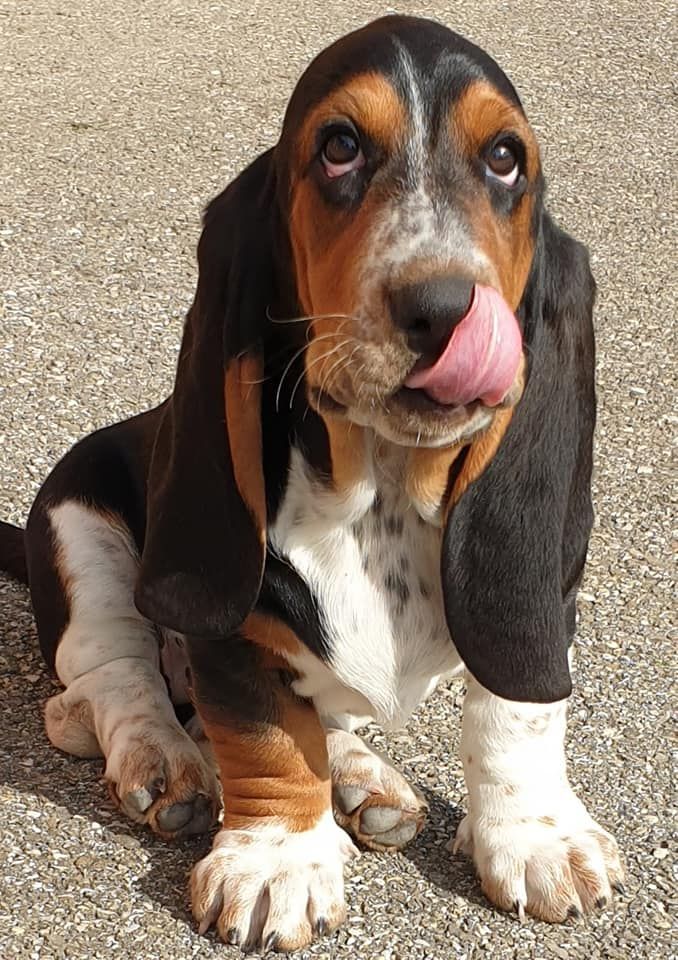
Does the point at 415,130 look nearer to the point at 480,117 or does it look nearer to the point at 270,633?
the point at 480,117

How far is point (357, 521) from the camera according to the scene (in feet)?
10.8

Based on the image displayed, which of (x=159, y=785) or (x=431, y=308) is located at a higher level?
(x=431, y=308)

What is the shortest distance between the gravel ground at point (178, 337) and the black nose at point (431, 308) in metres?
1.33

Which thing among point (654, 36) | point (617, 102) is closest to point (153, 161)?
point (617, 102)

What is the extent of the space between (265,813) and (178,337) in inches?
118

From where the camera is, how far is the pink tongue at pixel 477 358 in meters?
2.67

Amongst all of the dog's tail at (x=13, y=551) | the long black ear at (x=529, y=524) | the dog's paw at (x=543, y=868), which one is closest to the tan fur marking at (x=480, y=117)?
the long black ear at (x=529, y=524)

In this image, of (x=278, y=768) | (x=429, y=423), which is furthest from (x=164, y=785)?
(x=429, y=423)

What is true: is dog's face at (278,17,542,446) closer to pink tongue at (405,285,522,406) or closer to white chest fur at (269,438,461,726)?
pink tongue at (405,285,522,406)

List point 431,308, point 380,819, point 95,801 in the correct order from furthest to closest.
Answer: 1. point 95,801
2. point 380,819
3. point 431,308

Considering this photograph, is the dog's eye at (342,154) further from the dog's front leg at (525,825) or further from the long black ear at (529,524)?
the dog's front leg at (525,825)

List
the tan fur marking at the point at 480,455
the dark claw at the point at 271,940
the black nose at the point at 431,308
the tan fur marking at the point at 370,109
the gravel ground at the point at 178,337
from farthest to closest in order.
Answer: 1. the gravel ground at the point at 178,337
2. the dark claw at the point at 271,940
3. the tan fur marking at the point at 480,455
4. the tan fur marking at the point at 370,109
5. the black nose at the point at 431,308

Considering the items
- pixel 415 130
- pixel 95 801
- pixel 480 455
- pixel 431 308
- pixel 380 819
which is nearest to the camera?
pixel 431 308

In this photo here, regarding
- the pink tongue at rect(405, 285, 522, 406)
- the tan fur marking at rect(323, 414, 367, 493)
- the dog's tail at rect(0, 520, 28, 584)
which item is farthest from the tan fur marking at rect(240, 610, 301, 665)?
the dog's tail at rect(0, 520, 28, 584)
